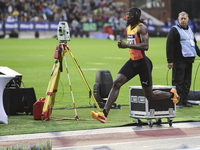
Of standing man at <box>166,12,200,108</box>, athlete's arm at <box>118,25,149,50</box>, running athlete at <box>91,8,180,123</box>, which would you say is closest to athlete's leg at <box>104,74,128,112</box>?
running athlete at <box>91,8,180,123</box>

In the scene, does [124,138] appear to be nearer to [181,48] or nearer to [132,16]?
[132,16]

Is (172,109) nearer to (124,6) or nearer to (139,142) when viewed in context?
(139,142)

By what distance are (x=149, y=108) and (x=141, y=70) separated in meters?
0.69

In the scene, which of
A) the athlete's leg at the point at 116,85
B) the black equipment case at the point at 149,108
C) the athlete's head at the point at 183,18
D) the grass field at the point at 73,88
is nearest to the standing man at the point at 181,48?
the athlete's head at the point at 183,18

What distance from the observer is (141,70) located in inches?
356

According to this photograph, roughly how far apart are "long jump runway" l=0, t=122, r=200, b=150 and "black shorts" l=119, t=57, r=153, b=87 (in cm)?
80

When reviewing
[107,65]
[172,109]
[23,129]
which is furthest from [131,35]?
[107,65]

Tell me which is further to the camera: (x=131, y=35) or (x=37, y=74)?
(x=37, y=74)

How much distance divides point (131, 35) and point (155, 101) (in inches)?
49.6

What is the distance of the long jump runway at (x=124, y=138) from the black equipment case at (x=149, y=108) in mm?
177

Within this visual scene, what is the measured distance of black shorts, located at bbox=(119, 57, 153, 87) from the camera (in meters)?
8.99

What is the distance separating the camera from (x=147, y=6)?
230ft

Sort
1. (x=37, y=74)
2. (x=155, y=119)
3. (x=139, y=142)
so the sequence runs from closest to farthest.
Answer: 1. (x=139, y=142)
2. (x=155, y=119)
3. (x=37, y=74)

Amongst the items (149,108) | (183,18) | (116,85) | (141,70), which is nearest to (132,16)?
(141,70)
